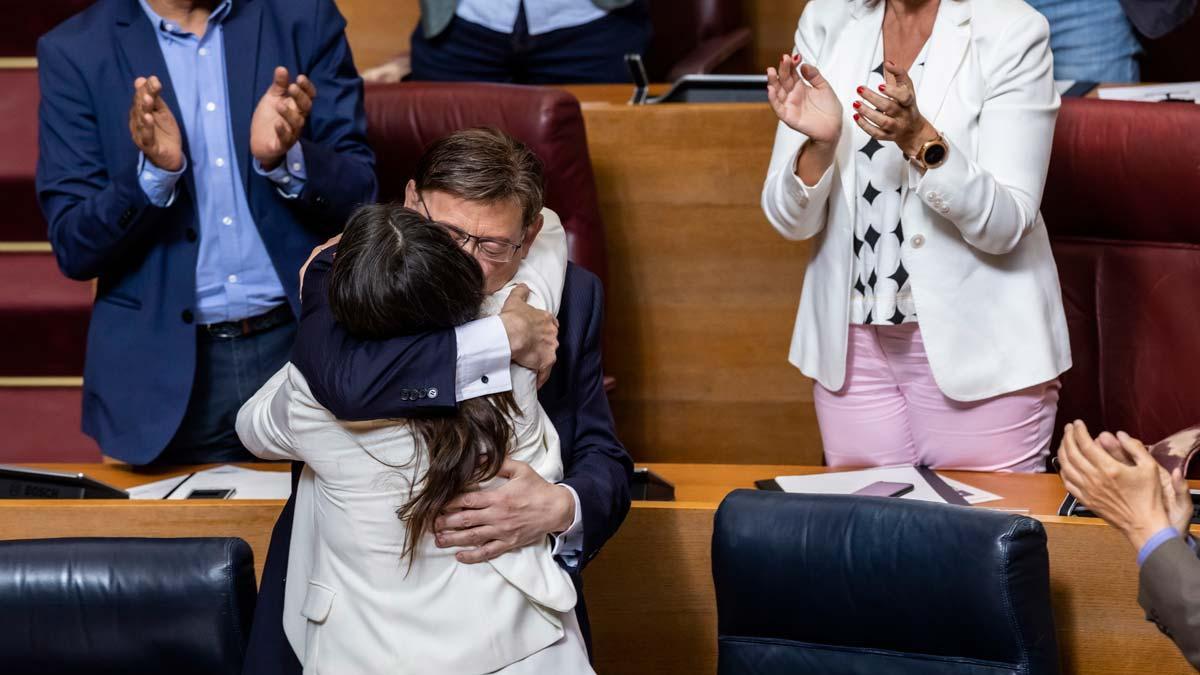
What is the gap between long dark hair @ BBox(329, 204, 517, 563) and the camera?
53.9 inches

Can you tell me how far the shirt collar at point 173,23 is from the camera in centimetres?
225

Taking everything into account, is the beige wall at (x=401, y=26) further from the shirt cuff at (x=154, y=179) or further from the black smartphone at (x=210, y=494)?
the black smartphone at (x=210, y=494)

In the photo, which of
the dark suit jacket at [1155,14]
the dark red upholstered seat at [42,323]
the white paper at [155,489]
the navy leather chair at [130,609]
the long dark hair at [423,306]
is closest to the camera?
the long dark hair at [423,306]

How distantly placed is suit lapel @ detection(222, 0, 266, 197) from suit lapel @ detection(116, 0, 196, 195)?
8cm

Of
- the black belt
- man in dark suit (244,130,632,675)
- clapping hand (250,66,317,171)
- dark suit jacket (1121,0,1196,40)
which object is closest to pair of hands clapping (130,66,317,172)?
clapping hand (250,66,317,171)

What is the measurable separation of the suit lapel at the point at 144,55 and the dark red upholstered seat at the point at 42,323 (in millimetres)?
1102

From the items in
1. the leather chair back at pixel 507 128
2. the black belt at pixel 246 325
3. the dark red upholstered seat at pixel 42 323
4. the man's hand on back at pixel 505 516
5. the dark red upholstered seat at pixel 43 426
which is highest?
the man's hand on back at pixel 505 516

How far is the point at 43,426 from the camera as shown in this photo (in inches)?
124

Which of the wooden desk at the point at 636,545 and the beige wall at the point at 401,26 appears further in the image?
the beige wall at the point at 401,26

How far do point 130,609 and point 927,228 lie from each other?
3.79 feet

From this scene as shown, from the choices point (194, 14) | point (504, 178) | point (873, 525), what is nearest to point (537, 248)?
point (504, 178)

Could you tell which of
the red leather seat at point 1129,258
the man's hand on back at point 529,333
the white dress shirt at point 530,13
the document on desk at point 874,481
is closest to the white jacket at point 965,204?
the document on desk at point 874,481

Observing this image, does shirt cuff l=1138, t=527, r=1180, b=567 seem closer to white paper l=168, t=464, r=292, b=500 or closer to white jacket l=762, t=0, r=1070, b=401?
white jacket l=762, t=0, r=1070, b=401

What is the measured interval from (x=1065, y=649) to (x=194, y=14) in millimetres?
1595
